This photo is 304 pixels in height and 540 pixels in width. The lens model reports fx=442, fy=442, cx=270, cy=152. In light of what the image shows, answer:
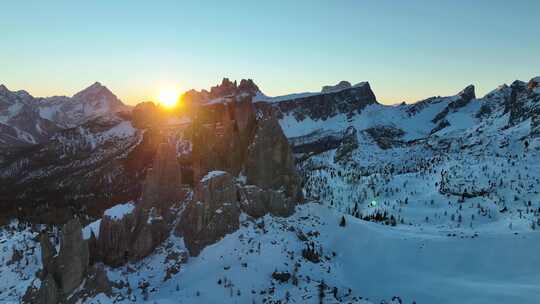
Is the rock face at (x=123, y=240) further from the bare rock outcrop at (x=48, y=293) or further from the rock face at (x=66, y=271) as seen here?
the bare rock outcrop at (x=48, y=293)

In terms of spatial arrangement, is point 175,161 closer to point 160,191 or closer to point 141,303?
point 160,191

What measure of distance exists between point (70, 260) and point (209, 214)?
25.3m

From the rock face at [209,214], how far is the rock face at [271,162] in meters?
12.1

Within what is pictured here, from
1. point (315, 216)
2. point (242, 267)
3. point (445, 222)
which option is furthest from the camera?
point (445, 222)

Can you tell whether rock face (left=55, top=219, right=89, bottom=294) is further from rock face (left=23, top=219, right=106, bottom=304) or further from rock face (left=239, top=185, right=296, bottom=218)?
rock face (left=239, top=185, right=296, bottom=218)

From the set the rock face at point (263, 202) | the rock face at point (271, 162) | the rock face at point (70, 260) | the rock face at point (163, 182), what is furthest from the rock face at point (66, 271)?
the rock face at point (271, 162)

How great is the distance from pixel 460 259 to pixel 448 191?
98967mm

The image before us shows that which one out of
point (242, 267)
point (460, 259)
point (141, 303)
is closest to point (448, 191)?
point (460, 259)

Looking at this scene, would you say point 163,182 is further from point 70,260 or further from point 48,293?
point 48,293

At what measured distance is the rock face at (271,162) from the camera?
9912 centimetres

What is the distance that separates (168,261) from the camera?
81.8m

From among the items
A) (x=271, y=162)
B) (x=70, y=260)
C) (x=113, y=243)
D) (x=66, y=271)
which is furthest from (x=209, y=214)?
(x=66, y=271)

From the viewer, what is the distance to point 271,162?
330ft

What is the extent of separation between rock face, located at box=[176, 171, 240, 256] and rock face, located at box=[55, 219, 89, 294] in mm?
19430
